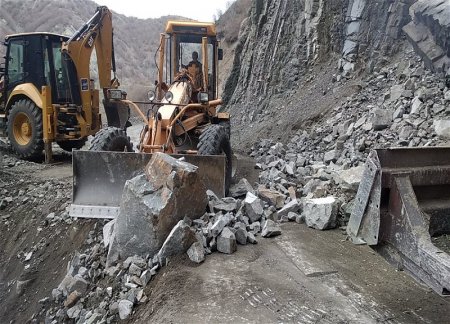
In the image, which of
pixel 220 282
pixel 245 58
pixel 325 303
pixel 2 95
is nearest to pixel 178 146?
pixel 220 282

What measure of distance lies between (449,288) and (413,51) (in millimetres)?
8931

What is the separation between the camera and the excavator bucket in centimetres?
289

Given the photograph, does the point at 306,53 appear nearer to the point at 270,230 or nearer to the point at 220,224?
the point at 270,230

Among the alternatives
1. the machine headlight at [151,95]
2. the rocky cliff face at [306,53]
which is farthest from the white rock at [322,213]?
the rocky cliff face at [306,53]

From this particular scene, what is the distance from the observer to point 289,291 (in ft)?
11.9

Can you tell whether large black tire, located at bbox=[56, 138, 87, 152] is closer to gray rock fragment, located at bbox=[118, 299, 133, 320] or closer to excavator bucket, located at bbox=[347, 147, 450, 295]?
gray rock fragment, located at bbox=[118, 299, 133, 320]

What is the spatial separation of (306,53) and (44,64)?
27.0 feet

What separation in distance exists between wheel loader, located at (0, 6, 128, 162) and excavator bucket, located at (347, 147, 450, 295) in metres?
7.43

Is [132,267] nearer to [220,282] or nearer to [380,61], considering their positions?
[220,282]

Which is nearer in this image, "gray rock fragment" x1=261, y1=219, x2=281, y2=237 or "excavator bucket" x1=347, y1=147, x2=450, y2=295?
"excavator bucket" x1=347, y1=147, x2=450, y2=295

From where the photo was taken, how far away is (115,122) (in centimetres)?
1047

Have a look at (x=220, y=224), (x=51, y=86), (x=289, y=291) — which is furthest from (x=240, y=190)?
(x=51, y=86)

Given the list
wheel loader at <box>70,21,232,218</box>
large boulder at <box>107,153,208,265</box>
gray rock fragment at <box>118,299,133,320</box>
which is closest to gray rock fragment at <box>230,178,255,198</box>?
wheel loader at <box>70,21,232,218</box>

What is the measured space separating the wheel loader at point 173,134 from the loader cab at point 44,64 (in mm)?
3010
